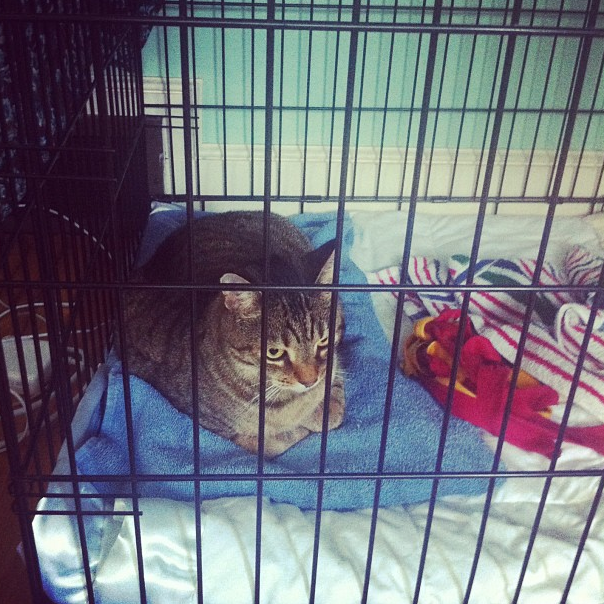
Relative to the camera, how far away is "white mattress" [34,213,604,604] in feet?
2.74

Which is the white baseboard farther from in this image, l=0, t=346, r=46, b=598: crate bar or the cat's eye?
l=0, t=346, r=46, b=598: crate bar

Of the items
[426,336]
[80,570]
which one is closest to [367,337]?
[426,336]

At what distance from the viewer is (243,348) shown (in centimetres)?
101

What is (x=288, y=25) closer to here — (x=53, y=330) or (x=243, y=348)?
(x=53, y=330)

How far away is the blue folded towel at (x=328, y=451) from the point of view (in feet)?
3.11

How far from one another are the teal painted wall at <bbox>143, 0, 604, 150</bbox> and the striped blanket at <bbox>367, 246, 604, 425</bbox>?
38cm

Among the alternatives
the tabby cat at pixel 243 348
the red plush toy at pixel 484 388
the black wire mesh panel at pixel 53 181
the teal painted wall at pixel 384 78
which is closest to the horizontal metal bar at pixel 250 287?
the black wire mesh panel at pixel 53 181

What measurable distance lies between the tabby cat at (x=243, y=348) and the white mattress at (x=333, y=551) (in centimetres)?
16

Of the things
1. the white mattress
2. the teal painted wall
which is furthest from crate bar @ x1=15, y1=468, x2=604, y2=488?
the teal painted wall

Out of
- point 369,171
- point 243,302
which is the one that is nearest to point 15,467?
point 243,302

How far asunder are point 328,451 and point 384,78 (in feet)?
3.67

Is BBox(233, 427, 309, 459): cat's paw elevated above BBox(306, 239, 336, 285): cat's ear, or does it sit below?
below

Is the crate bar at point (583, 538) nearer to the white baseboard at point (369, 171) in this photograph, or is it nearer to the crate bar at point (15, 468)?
the crate bar at point (15, 468)

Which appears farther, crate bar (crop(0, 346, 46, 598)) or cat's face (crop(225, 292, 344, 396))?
cat's face (crop(225, 292, 344, 396))
